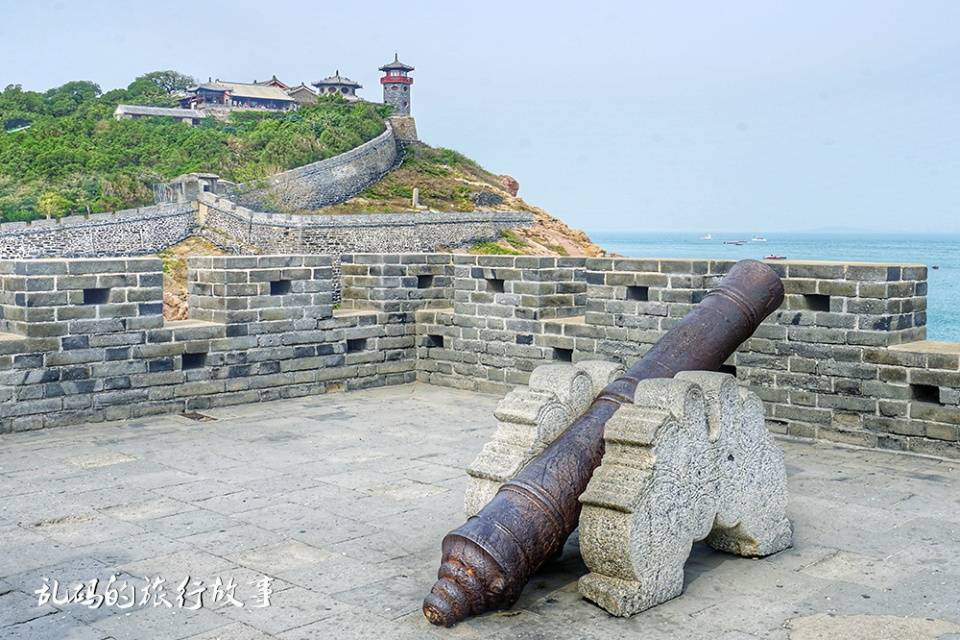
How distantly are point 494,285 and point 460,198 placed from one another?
49.6 meters

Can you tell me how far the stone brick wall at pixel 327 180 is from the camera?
47500 mm

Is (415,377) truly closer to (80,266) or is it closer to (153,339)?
(153,339)

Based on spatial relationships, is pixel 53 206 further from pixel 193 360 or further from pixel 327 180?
pixel 193 360

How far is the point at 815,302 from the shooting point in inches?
297

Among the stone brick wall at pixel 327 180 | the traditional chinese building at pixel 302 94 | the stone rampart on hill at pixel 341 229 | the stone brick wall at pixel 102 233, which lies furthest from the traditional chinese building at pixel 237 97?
the stone brick wall at pixel 102 233

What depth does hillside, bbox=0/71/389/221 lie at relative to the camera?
147 ft

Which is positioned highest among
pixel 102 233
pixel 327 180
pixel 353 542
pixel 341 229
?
pixel 327 180

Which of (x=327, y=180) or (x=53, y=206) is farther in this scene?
(x=327, y=180)

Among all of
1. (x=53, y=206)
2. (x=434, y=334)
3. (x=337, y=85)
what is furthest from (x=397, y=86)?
(x=434, y=334)

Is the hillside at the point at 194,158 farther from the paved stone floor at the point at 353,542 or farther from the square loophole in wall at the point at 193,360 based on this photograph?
the paved stone floor at the point at 353,542

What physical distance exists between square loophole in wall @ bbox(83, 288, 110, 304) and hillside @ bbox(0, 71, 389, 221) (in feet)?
118

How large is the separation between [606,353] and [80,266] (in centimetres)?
410

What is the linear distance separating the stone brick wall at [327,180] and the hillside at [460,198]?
54 centimetres

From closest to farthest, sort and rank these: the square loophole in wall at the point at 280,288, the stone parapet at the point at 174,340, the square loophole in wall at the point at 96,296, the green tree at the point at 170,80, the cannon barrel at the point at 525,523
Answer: the cannon barrel at the point at 525,523 → the stone parapet at the point at 174,340 → the square loophole in wall at the point at 96,296 → the square loophole in wall at the point at 280,288 → the green tree at the point at 170,80
